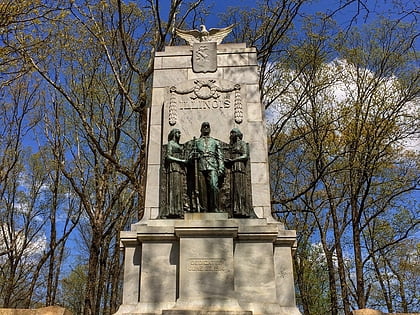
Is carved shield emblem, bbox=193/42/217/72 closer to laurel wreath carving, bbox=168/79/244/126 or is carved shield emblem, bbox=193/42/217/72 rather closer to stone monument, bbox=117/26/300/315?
stone monument, bbox=117/26/300/315

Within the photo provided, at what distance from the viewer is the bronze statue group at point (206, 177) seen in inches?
360

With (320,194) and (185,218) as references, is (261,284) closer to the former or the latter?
(185,218)

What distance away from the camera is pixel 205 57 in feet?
36.6

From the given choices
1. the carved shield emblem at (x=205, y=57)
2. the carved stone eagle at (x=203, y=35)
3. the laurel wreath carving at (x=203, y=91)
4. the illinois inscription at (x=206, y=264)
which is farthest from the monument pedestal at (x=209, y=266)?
the carved stone eagle at (x=203, y=35)

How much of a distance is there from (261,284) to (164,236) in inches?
82.3

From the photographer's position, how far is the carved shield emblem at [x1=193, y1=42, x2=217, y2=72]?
11000 mm

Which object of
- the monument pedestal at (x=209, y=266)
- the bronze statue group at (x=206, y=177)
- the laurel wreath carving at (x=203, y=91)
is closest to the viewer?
the monument pedestal at (x=209, y=266)

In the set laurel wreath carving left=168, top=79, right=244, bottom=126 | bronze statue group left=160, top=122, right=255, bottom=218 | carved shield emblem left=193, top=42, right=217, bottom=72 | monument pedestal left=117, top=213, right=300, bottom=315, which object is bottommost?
monument pedestal left=117, top=213, right=300, bottom=315

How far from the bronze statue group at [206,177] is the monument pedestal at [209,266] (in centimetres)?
45

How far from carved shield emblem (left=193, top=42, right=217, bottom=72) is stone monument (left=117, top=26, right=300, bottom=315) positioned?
3 cm

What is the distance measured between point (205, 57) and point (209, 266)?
213 inches

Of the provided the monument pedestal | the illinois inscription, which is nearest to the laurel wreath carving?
the monument pedestal

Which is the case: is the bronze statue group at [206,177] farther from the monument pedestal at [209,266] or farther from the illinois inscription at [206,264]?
the illinois inscription at [206,264]

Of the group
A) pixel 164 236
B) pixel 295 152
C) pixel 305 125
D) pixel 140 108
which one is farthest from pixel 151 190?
pixel 295 152
